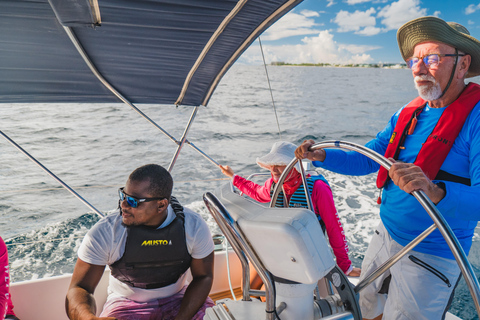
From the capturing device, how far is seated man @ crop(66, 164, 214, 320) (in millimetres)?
1366

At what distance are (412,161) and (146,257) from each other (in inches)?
40.3

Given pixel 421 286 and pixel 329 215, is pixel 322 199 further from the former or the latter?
pixel 421 286

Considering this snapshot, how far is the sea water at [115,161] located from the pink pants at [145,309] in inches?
40.1

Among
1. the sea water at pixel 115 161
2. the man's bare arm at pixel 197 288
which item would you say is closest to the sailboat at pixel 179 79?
the man's bare arm at pixel 197 288

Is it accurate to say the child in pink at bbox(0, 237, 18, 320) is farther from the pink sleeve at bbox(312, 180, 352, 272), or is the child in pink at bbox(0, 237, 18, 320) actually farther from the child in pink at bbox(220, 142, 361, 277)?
the pink sleeve at bbox(312, 180, 352, 272)

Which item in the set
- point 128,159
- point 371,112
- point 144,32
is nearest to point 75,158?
point 128,159

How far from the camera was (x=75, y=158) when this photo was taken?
5957 mm

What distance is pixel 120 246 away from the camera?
4.59 feet

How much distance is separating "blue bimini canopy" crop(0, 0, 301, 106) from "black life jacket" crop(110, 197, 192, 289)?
0.83m

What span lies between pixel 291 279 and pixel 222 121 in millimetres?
8964

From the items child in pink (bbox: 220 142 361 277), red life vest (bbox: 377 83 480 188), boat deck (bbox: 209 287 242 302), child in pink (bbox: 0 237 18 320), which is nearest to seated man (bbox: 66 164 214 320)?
child in pink (bbox: 0 237 18 320)

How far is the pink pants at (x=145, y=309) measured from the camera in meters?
1.36

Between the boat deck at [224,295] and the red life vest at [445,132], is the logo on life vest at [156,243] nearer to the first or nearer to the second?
the boat deck at [224,295]

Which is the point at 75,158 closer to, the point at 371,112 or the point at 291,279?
the point at 291,279
